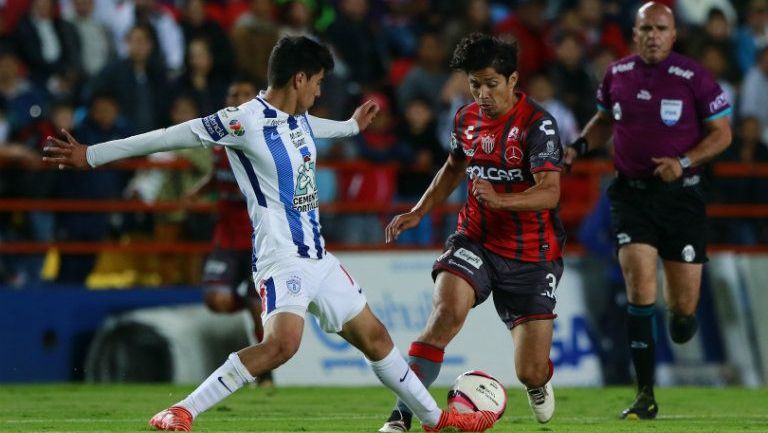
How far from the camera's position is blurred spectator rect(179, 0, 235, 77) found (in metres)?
15.5

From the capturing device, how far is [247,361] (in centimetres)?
741

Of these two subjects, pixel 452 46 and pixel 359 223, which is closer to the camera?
pixel 359 223

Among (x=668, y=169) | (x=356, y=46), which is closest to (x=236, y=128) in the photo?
(x=668, y=169)

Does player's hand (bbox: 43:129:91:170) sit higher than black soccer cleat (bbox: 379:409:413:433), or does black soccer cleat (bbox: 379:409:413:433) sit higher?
player's hand (bbox: 43:129:91:170)

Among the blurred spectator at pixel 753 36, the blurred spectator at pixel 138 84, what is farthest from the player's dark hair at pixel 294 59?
the blurred spectator at pixel 753 36

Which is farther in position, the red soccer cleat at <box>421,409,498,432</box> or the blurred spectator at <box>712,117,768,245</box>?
the blurred spectator at <box>712,117,768,245</box>

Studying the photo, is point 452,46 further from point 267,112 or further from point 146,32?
point 267,112

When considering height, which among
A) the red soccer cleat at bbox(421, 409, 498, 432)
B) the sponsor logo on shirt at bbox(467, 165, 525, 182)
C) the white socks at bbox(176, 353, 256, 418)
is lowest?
the red soccer cleat at bbox(421, 409, 498, 432)

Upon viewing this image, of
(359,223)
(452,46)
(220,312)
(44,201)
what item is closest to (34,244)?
(44,201)

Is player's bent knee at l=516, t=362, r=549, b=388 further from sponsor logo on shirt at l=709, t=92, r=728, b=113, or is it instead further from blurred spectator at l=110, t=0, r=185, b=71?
blurred spectator at l=110, t=0, r=185, b=71

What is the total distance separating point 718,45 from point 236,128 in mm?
10610

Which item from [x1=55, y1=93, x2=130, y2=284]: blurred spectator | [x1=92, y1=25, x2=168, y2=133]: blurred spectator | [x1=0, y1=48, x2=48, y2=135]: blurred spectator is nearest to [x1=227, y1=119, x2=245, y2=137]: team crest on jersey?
[x1=55, y1=93, x2=130, y2=284]: blurred spectator

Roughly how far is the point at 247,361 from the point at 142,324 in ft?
20.3

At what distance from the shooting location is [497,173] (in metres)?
8.62
